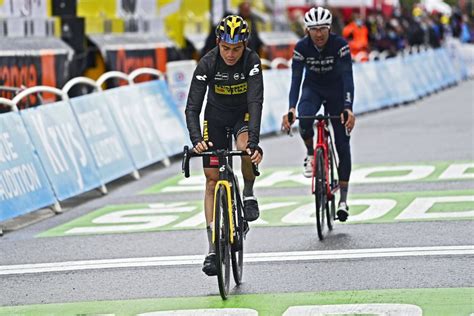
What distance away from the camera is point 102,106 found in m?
16.5

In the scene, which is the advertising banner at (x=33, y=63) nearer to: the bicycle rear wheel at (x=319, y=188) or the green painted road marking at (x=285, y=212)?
the green painted road marking at (x=285, y=212)

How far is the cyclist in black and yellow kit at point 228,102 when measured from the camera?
936 centimetres

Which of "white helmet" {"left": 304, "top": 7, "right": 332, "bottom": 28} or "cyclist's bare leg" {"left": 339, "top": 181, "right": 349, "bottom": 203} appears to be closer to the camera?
"white helmet" {"left": 304, "top": 7, "right": 332, "bottom": 28}

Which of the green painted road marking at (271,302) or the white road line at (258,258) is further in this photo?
the white road line at (258,258)

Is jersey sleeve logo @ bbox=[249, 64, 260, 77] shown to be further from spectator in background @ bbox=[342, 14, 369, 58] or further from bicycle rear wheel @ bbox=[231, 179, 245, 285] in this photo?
spectator in background @ bbox=[342, 14, 369, 58]

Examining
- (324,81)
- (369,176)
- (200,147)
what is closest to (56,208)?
(324,81)

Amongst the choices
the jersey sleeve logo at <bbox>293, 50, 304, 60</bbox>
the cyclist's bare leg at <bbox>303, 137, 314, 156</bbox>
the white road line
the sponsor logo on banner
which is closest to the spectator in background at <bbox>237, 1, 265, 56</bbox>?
the sponsor logo on banner

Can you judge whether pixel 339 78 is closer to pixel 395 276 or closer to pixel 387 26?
pixel 395 276

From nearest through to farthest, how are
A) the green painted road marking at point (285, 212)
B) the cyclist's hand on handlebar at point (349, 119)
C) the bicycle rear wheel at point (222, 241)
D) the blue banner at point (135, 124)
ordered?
the bicycle rear wheel at point (222, 241) → the cyclist's hand on handlebar at point (349, 119) → the green painted road marking at point (285, 212) → the blue banner at point (135, 124)

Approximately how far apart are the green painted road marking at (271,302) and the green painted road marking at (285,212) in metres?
3.61

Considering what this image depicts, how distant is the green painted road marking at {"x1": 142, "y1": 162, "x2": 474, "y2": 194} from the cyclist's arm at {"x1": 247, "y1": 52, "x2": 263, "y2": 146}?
6.39 m

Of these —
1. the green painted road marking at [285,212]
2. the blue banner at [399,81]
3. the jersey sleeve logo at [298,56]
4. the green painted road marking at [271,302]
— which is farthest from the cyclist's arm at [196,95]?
the blue banner at [399,81]

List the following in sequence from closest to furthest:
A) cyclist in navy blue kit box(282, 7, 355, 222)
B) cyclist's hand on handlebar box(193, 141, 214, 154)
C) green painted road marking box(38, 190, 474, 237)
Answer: cyclist's hand on handlebar box(193, 141, 214, 154) → cyclist in navy blue kit box(282, 7, 355, 222) → green painted road marking box(38, 190, 474, 237)

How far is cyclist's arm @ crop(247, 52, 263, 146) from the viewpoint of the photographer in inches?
371
